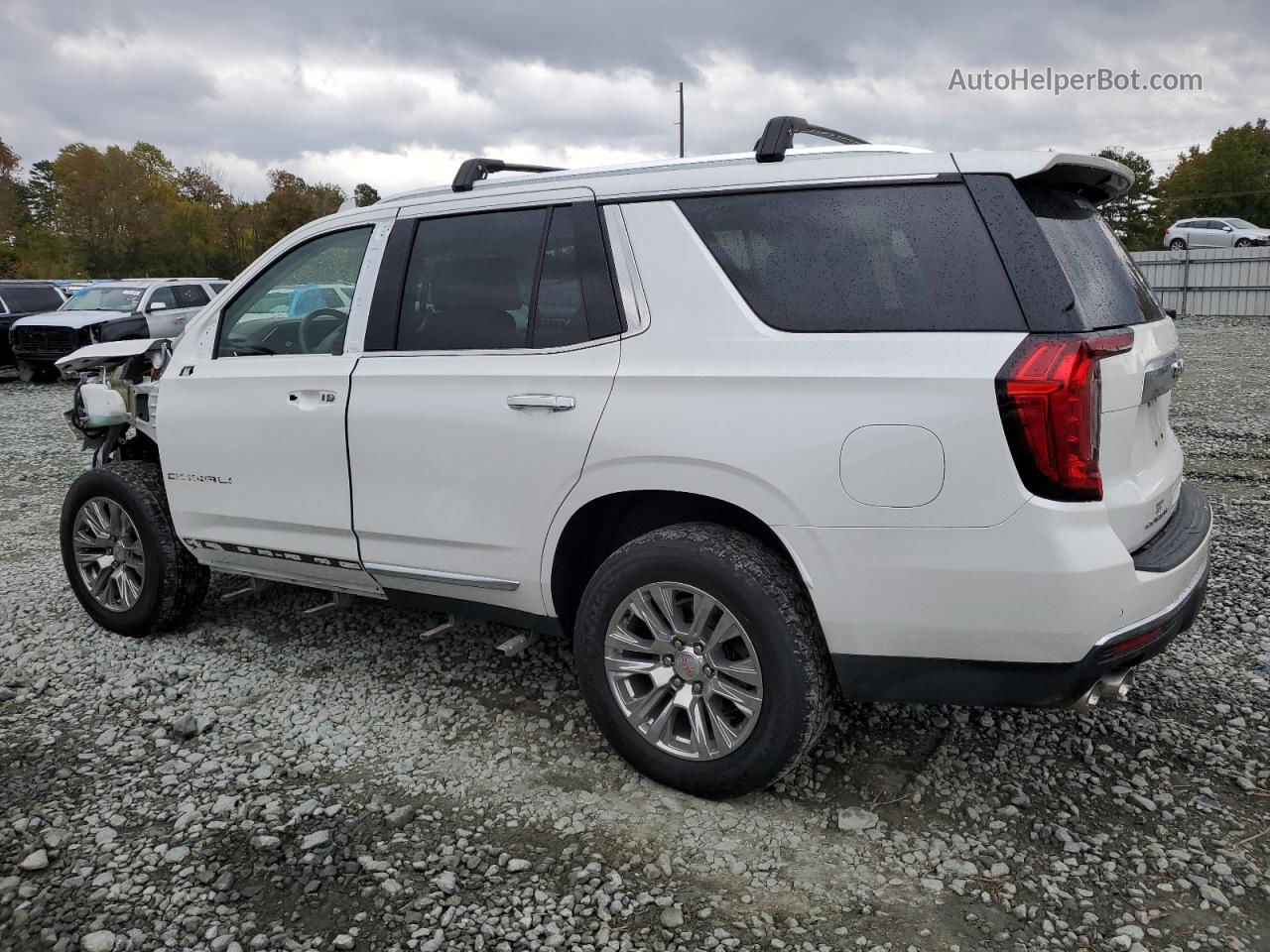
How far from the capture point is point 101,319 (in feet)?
53.5

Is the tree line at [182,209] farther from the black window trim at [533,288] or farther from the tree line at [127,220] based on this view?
the black window trim at [533,288]

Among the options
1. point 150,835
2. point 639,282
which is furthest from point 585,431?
point 150,835

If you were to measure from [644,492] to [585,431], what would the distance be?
29cm

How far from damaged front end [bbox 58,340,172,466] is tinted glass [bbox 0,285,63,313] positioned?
15.6 metres

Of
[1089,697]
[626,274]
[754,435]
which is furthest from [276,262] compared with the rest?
[1089,697]

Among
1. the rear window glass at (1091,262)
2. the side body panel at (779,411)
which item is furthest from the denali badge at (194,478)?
the rear window glass at (1091,262)

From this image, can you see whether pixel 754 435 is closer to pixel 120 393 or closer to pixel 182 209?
pixel 120 393

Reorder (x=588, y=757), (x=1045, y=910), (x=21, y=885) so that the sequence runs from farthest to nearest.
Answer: (x=588, y=757) → (x=21, y=885) → (x=1045, y=910)

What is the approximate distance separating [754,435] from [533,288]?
3.40 ft

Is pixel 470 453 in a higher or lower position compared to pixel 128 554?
higher

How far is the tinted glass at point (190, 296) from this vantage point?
17.6 metres

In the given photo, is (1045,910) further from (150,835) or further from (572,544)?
(150,835)

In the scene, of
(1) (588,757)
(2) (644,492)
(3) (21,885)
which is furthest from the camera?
(1) (588,757)

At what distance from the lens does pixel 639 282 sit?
10.2 feet
